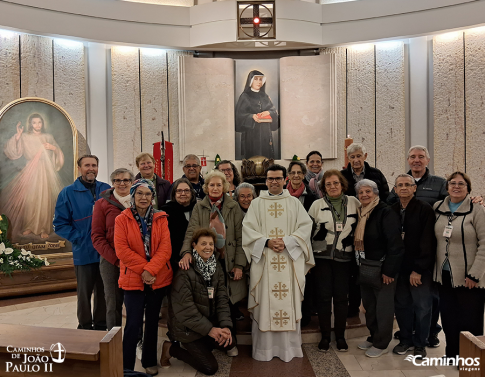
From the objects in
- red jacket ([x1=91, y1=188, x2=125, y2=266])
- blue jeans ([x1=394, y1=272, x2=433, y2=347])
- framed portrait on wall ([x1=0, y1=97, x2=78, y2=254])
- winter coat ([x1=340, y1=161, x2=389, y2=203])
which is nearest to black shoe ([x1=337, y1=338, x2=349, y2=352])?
blue jeans ([x1=394, y1=272, x2=433, y2=347])

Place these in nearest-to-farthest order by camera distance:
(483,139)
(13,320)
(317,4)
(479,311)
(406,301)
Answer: (479,311), (406,301), (13,320), (483,139), (317,4)

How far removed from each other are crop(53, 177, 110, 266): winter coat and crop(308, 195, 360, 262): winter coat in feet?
7.68

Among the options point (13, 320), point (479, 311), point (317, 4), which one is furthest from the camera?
point (317, 4)

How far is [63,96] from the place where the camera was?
8.41 metres

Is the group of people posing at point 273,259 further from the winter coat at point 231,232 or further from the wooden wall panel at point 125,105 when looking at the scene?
the wooden wall panel at point 125,105

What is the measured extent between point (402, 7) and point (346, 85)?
71.7 inches

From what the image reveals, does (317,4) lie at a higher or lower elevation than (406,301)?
higher

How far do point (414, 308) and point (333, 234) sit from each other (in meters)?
1.08

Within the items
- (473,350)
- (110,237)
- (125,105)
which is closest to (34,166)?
(125,105)

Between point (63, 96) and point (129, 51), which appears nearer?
point (63, 96)

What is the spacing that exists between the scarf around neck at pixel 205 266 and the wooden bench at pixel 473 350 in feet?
7.15

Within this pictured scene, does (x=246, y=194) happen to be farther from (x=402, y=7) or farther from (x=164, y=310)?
(x=402, y=7)

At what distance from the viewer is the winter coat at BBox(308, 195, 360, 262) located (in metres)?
4.28

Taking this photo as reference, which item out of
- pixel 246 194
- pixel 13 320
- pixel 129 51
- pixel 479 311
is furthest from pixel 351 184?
pixel 129 51
